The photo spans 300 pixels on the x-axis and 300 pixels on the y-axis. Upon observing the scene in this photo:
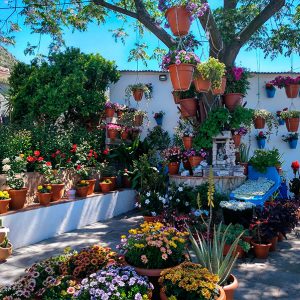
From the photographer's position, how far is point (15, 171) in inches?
238

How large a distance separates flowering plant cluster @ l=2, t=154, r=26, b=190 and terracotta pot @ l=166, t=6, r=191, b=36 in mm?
3350

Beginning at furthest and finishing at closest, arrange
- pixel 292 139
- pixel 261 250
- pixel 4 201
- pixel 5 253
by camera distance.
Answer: pixel 292 139, pixel 4 201, pixel 261 250, pixel 5 253

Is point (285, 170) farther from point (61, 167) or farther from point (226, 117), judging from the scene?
point (61, 167)

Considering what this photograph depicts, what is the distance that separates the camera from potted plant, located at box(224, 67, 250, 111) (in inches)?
291

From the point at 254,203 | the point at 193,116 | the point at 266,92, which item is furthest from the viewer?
the point at 266,92

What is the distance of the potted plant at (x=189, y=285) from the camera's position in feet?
9.14

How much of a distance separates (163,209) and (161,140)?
12.0 feet

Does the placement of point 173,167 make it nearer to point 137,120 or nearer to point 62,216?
point 137,120

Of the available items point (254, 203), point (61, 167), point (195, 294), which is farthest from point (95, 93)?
point (195, 294)

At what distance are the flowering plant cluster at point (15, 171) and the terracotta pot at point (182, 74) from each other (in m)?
2.92

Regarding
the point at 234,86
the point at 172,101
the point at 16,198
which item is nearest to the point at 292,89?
the point at 234,86

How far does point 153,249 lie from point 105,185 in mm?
4679

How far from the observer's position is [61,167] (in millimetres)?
7074

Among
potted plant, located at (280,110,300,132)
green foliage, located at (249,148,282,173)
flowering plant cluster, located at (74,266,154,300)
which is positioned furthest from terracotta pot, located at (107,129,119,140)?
flowering plant cluster, located at (74,266,154,300)
